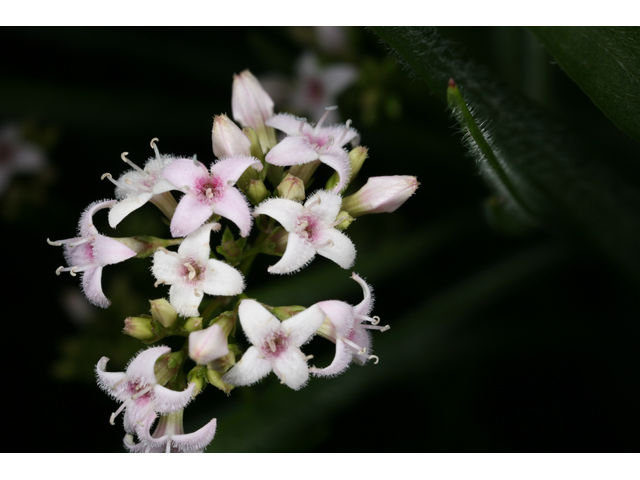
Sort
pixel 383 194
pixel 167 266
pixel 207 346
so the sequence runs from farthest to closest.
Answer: pixel 383 194 < pixel 167 266 < pixel 207 346

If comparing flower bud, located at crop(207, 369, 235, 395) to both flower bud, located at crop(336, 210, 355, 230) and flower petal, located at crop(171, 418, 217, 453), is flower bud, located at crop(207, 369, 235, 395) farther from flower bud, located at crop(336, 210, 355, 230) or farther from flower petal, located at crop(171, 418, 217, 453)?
flower bud, located at crop(336, 210, 355, 230)

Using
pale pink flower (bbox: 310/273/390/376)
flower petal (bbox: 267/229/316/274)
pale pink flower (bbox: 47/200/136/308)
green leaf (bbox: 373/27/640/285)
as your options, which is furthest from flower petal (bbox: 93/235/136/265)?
green leaf (bbox: 373/27/640/285)

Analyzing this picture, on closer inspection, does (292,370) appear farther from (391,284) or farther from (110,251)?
(391,284)

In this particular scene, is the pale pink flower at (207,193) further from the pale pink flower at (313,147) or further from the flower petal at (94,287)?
the flower petal at (94,287)

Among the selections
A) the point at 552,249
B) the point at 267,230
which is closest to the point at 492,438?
the point at 552,249

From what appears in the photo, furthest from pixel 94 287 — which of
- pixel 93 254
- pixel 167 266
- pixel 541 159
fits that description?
pixel 541 159

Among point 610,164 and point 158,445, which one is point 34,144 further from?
point 610,164

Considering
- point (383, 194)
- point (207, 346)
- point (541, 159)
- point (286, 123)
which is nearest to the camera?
point (207, 346)
